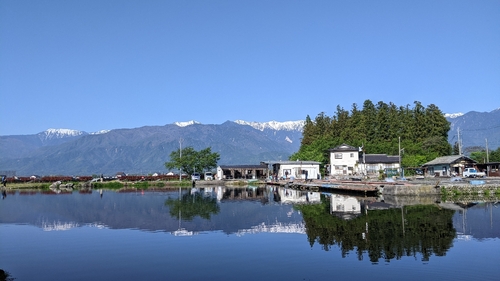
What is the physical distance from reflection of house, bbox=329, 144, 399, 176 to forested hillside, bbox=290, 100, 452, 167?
3302mm

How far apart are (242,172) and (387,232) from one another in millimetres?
57828

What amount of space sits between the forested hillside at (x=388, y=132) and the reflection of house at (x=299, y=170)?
8.78 ft

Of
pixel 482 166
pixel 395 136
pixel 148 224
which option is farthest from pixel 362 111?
pixel 148 224

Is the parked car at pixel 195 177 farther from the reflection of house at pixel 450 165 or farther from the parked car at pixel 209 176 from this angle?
the reflection of house at pixel 450 165

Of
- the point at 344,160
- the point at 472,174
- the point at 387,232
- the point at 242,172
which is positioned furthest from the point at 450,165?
the point at 387,232

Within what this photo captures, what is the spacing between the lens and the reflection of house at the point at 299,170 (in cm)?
6738

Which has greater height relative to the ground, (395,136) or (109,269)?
(395,136)

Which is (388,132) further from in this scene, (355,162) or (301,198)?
(301,198)

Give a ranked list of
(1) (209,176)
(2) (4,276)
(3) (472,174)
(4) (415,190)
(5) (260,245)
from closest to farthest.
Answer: (2) (4,276) → (5) (260,245) → (4) (415,190) → (3) (472,174) → (1) (209,176)

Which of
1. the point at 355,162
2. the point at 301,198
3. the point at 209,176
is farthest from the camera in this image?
the point at 209,176

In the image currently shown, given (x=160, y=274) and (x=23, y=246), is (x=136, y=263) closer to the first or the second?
(x=160, y=274)

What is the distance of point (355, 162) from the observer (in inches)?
2566

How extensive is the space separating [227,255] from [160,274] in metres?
2.88

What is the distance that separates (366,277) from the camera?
11516mm
